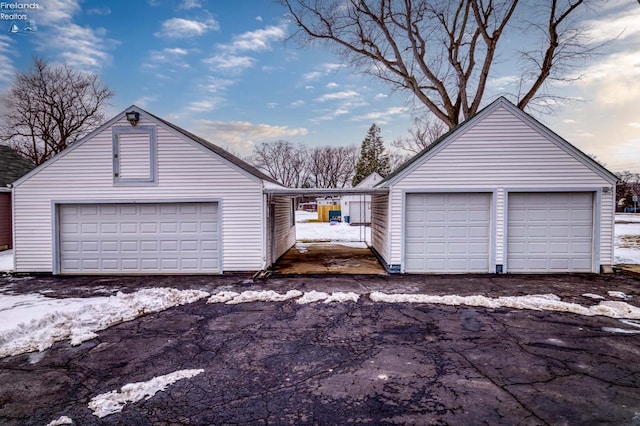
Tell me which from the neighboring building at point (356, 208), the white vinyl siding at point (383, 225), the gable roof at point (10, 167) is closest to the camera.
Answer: the white vinyl siding at point (383, 225)

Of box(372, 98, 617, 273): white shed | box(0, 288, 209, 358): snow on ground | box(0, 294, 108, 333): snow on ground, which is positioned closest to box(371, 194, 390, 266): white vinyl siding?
box(372, 98, 617, 273): white shed

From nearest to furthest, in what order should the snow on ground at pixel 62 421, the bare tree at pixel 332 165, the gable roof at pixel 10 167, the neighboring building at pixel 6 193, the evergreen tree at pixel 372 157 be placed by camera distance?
the snow on ground at pixel 62 421, the neighboring building at pixel 6 193, the gable roof at pixel 10 167, the evergreen tree at pixel 372 157, the bare tree at pixel 332 165

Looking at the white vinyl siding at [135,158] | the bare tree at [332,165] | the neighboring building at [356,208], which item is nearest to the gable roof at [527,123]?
the white vinyl siding at [135,158]

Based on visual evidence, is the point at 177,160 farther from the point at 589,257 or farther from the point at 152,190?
the point at 589,257

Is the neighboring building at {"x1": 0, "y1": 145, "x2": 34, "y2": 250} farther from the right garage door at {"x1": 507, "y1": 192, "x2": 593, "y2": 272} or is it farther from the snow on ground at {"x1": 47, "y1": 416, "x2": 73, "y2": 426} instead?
the right garage door at {"x1": 507, "y1": 192, "x2": 593, "y2": 272}

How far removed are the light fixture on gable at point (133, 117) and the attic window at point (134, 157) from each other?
29cm

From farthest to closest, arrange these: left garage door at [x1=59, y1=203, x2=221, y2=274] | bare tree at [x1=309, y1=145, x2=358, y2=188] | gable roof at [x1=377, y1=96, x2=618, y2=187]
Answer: bare tree at [x1=309, y1=145, x2=358, y2=188], left garage door at [x1=59, y1=203, x2=221, y2=274], gable roof at [x1=377, y1=96, x2=618, y2=187]

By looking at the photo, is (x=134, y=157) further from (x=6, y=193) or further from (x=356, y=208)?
(x=356, y=208)

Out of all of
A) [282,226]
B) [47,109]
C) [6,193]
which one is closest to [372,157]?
[47,109]

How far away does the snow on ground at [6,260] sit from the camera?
34.3ft

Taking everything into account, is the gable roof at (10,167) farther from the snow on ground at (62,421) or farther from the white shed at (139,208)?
the snow on ground at (62,421)

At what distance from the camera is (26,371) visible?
4020 mm

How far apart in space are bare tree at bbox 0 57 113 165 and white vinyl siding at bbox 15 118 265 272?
1885 cm

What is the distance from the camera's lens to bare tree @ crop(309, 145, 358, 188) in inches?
2200
